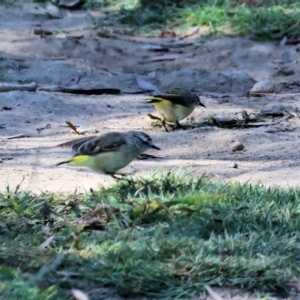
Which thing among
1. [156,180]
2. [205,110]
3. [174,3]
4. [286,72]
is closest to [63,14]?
[174,3]

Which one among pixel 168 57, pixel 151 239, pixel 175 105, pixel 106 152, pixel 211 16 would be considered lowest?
pixel 168 57

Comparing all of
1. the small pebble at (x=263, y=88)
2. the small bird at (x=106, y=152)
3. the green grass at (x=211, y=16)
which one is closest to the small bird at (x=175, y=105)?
the small pebble at (x=263, y=88)

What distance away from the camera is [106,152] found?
524 centimetres

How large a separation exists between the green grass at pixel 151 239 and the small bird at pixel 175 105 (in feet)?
10.4

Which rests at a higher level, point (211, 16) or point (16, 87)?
point (16, 87)

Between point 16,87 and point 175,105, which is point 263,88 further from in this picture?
point 16,87

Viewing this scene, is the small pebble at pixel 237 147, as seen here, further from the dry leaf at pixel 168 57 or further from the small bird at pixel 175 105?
the dry leaf at pixel 168 57

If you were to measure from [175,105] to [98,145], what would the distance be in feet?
10.4

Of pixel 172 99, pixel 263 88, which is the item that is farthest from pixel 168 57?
pixel 172 99

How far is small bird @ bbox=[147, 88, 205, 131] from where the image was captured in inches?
328

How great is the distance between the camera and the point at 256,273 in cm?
367

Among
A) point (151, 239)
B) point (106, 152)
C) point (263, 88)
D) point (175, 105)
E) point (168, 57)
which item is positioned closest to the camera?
point (151, 239)

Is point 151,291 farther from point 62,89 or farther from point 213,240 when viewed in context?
point 62,89

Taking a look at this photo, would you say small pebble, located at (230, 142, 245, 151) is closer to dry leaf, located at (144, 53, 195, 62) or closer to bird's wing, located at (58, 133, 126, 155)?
bird's wing, located at (58, 133, 126, 155)
